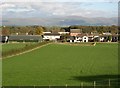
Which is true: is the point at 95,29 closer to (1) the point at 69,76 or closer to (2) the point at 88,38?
(2) the point at 88,38

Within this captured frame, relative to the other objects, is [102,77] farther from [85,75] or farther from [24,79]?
[24,79]

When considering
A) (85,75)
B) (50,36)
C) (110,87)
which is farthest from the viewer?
(50,36)

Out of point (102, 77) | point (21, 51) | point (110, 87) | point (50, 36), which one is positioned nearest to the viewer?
point (110, 87)

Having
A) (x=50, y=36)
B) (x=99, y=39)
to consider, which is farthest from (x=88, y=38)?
(x=50, y=36)

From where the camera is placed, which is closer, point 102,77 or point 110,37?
point 102,77

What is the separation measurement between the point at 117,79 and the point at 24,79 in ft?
23.3

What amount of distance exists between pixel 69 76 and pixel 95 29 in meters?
167

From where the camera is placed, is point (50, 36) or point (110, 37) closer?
point (110, 37)

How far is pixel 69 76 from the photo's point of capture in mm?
28125

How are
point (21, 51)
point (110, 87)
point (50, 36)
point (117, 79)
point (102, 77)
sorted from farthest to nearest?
point (50, 36), point (21, 51), point (102, 77), point (117, 79), point (110, 87)

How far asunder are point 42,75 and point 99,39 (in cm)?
9639

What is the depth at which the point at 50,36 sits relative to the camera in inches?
5561

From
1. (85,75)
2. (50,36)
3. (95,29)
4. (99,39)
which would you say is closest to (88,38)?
(99,39)

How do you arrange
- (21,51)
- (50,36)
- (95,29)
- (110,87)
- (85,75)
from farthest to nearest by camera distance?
(95,29), (50,36), (21,51), (85,75), (110,87)
